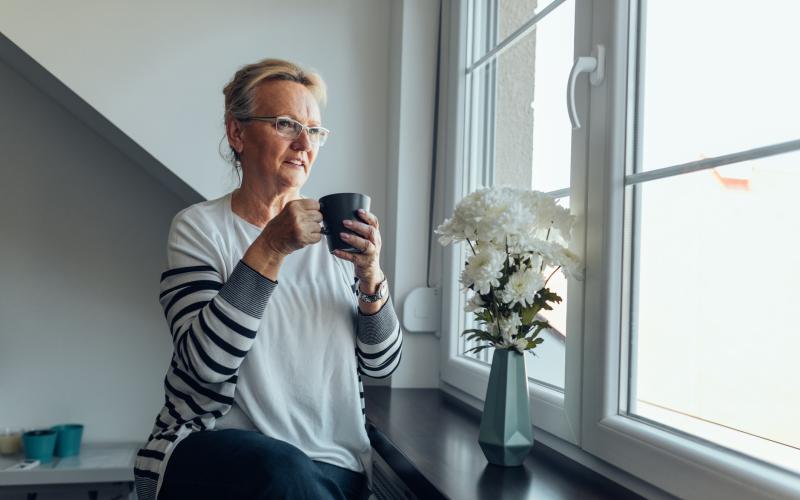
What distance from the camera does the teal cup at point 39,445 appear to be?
7.88 ft

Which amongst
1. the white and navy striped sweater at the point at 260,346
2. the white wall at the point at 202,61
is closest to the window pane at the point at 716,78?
the white and navy striped sweater at the point at 260,346

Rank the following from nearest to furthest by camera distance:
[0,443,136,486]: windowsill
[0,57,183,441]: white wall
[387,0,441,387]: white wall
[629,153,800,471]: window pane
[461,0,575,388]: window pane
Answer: [629,153,800,471]: window pane < [461,0,575,388]: window pane < [387,0,441,387]: white wall < [0,443,136,486]: windowsill < [0,57,183,441]: white wall

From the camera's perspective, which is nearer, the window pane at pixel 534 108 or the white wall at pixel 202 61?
the window pane at pixel 534 108

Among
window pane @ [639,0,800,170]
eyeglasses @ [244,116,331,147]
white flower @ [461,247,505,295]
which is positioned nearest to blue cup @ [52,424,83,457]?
eyeglasses @ [244,116,331,147]

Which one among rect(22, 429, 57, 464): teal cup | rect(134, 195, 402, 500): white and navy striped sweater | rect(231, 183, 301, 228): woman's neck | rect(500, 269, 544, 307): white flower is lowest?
Answer: rect(22, 429, 57, 464): teal cup

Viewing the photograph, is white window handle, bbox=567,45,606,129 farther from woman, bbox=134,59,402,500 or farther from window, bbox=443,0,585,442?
woman, bbox=134,59,402,500

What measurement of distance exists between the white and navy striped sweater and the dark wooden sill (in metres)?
0.12

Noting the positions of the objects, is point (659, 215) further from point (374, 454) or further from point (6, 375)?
point (6, 375)

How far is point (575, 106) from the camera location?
135 cm

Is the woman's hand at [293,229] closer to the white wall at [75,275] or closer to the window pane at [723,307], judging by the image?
the window pane at [723,307]

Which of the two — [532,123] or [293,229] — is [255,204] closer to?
[293,229]

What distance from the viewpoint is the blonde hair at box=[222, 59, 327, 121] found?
1441 millimetres

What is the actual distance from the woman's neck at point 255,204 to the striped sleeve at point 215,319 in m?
0.18

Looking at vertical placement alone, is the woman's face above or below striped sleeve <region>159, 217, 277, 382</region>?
above
